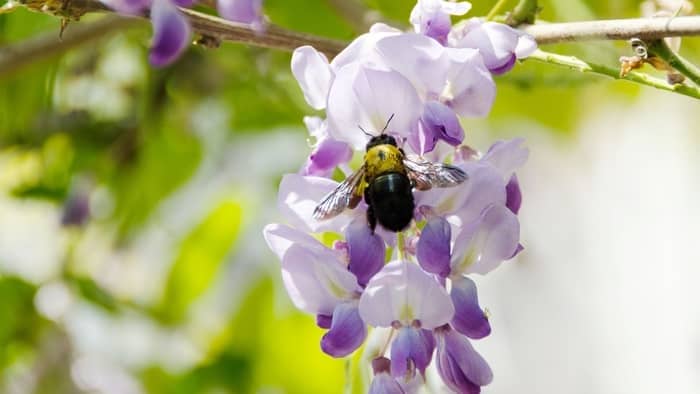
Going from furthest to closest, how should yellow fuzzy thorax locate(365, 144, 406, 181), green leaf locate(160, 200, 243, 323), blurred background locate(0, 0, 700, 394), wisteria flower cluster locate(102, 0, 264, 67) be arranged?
green leaf locate(160, 200, 243, 323) < blurred background locate(0, 0, 700, 394) < yellow fuzzy thorax locate(365, 144, 406, 181) < wisteria flower cluster locate(102, 0, 264, 67)

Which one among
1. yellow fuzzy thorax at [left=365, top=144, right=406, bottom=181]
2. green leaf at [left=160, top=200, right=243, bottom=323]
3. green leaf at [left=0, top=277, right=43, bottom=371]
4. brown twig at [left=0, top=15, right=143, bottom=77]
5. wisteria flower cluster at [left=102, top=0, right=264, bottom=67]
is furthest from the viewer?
green leaf at [left=160, top=200, right=243, bottom=323]

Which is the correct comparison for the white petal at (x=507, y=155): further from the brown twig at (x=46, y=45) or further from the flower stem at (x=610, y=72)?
the brown twig at (x=46, y=45)

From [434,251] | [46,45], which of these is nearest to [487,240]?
[434,251]

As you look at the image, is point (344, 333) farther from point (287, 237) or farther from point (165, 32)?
point (165, 32)

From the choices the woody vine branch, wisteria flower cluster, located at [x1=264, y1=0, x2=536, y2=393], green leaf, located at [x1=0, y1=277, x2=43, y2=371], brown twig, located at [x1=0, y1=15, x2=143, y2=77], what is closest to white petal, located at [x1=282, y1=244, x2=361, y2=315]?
wisteria flower cluster, located at [x1=264, y1=0, x2=536, y2=393]

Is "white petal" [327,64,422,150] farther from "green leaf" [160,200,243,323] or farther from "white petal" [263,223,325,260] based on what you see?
"green leaf" [160,200,243,323]

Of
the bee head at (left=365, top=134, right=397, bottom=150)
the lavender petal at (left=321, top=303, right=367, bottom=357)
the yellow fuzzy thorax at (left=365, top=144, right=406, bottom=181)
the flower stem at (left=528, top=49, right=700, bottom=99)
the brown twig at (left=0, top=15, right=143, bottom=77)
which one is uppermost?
the flower stem at (left=528, top=49, right=700, bottom=99)
